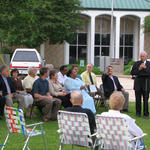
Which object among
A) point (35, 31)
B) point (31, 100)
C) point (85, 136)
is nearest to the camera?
point (85, 136)

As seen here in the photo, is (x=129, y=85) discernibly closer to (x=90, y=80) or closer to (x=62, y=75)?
(x=90, y=80)

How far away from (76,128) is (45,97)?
4.55 meters

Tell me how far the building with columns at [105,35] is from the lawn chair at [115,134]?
38688 mm

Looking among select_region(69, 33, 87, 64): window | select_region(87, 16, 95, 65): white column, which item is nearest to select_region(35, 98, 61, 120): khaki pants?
select_region(87, 16, 95, 65): white column

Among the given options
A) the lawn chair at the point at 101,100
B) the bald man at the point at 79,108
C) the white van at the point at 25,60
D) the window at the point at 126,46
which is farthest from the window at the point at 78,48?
the bald man at the point at 79,108

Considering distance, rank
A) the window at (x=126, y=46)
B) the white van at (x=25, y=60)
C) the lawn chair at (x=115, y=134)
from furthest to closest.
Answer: the window at (x=126, y=46) < the white van at (x=25, y=60) < the lawn chair at (x=115, y=134)

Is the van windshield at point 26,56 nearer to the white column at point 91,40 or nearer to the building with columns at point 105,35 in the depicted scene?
the building with columns at point 105,35

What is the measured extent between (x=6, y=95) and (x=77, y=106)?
4.34 metres

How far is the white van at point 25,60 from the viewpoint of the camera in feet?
79.0

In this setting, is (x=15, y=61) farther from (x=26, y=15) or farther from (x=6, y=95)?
(x=6, y=95)

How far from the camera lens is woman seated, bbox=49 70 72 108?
11.2 metres

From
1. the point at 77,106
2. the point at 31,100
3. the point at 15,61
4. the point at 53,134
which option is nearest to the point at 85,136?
the point at 77,106

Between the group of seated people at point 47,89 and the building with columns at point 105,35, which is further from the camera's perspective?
the building with columns at point 105,35

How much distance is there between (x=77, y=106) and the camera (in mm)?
6570
